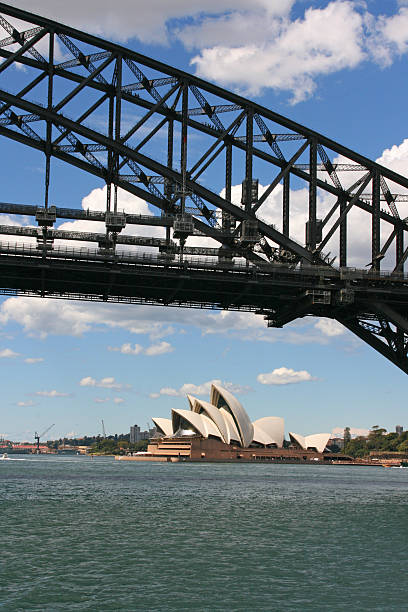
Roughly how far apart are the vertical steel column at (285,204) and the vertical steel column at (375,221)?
268 inches

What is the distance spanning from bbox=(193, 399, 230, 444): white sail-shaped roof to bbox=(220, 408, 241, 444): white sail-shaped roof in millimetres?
781

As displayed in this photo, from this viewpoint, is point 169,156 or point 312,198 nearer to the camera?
point 169,156

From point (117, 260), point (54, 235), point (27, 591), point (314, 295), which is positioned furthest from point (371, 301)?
point (27, 591)

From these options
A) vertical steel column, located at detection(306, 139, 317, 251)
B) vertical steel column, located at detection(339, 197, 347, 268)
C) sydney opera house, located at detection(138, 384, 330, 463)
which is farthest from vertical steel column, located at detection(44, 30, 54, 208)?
sydney opera house, located at detection(138, 384, 330, 463)

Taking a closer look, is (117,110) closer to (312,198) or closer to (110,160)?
(110,160)

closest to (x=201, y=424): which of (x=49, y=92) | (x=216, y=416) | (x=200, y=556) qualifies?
(x=216, y=416)

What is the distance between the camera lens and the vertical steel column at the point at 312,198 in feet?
201

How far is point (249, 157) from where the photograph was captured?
203 feet

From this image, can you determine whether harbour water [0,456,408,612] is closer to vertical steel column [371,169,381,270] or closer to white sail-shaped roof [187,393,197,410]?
vertical steel column [371,169,381,270]

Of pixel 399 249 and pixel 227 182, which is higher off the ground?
pixel 227 182

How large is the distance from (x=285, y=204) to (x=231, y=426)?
12967 centimetres

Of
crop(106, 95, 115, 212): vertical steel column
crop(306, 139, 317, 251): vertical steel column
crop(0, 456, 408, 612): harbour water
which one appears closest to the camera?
crop(0, 456, 408, 612): harbour water

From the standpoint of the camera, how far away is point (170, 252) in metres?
56.2

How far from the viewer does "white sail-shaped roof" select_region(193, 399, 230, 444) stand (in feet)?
601
